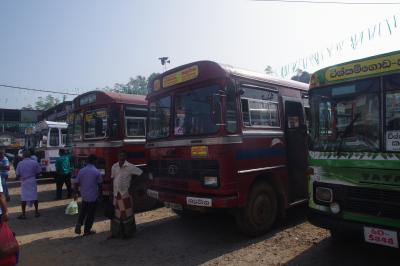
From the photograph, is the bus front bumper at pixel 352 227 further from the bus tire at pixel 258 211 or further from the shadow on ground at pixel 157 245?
the shadow on ground at pixel 157 245

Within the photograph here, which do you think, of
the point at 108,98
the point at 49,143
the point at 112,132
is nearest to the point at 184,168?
the point at 112,132

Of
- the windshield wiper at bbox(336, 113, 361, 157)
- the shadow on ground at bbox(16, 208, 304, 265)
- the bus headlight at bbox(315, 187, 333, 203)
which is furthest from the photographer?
the shadow on ground at bbox(16, 208, 304, 265)

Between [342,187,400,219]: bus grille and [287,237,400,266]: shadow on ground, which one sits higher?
[342,187,400,219]: bus grille

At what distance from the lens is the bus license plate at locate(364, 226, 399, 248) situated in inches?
164

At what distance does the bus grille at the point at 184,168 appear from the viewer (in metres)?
5.96

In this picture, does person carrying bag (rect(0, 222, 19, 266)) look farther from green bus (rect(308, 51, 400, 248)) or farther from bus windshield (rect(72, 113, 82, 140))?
bus windshield (rect(72, 113, 82, 140))

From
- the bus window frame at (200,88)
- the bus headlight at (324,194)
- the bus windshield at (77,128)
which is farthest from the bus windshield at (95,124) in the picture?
the bus headlight at (324,194)

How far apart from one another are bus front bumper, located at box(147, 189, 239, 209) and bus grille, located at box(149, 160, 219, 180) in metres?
0.33

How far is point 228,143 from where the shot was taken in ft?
19.2

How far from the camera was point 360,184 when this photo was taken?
461 centimetres

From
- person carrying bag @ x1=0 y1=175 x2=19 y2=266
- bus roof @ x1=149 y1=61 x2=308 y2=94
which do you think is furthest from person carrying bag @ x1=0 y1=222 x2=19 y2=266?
bus roof @ x1=149 y1=61 x2=308 y2=94

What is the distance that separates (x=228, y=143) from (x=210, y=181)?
0.72 meters

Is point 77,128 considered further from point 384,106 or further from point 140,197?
point 384,106

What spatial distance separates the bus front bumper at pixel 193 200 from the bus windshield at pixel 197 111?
1.10 m
